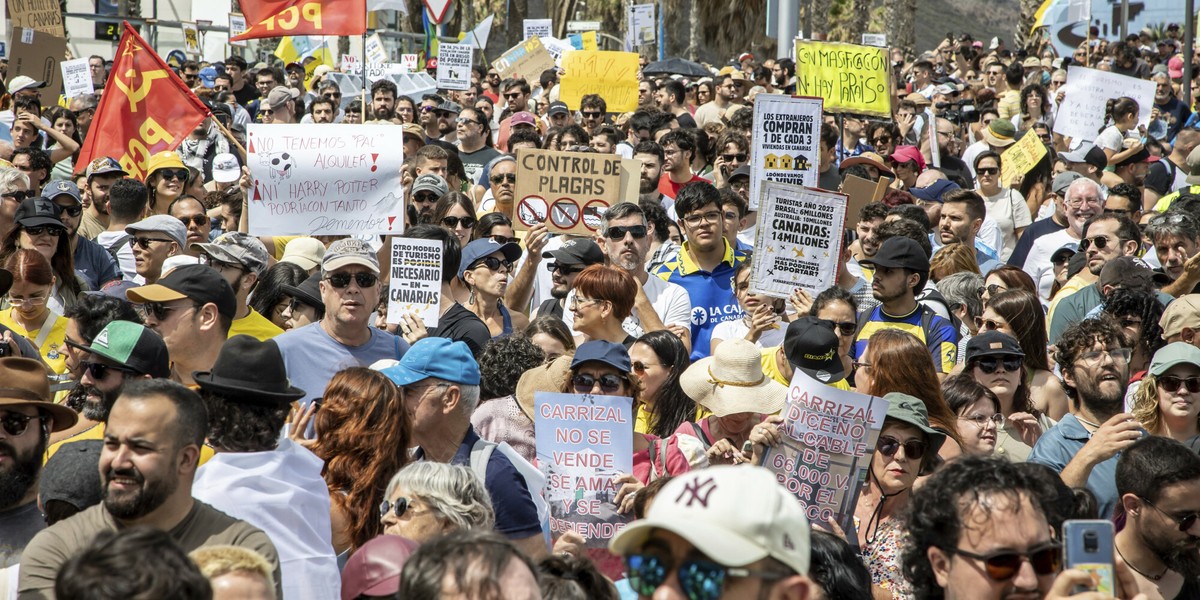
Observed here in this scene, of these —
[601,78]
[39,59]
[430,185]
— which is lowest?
[430,185]


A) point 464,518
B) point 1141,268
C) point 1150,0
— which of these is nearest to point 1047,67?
point 1150,0

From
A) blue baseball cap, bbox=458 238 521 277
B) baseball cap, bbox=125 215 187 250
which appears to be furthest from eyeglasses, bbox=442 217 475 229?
baseball cap, bbox=125 215 187 250

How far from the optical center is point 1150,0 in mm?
33938

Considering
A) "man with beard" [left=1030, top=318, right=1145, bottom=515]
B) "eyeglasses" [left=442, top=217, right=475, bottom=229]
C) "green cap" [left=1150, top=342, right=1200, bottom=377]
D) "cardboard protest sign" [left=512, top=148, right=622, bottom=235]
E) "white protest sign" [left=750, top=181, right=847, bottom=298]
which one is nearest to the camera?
"man with beard" [left=1030, top=318, right=1145, bottom=515]

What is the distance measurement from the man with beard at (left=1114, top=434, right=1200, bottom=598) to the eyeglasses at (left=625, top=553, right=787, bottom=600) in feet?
7.50

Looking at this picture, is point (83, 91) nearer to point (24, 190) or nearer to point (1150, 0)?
point (24, 190)

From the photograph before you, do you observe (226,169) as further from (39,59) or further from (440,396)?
(39,59)

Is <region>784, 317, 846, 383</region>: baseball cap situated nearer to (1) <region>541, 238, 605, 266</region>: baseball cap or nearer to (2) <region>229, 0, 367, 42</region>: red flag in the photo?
(1) <region>541, 238, 605, 266</region>: baseball cap

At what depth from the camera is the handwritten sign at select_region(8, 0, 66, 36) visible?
57.8 feet

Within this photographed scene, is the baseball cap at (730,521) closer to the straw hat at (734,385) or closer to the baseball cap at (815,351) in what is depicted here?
the straw hat at (734,385)

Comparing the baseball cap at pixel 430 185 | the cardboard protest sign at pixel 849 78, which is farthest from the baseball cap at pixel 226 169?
the cardboard protest sign at pixel 849 78

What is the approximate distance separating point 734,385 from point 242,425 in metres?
2.07

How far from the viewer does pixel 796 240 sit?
7711 millimetres

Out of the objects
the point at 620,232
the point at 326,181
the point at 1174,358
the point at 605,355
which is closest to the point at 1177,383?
the point at 1174,358
